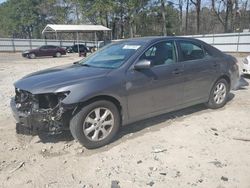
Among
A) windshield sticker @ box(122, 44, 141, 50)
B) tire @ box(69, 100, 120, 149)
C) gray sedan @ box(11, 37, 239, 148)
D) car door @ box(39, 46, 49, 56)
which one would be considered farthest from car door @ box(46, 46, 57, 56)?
tire @ box(69, 100, 120, 149)

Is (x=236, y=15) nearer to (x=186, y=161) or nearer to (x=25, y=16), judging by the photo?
(x=186, y=161)

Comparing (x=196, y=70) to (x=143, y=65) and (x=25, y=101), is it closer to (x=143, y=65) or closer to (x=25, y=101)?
(x=143, y=65)

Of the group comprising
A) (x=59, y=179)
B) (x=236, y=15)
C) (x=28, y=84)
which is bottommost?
(x=59, y=179)

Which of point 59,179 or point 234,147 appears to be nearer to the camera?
point 59,179

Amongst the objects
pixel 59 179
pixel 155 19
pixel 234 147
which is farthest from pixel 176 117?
pixel 155 19

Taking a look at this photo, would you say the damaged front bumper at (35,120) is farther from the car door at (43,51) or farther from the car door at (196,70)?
the car door at (43,51)

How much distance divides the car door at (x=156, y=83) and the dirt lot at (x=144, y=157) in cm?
44

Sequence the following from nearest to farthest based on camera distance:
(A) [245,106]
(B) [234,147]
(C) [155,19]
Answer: (B) [234,147] < (A) [245,106] < (C) [155,19]

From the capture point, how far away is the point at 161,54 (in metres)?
5.13

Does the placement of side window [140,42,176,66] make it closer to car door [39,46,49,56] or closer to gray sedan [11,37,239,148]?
gray sedan [11,37,239,148]

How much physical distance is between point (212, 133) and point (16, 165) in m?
3.13

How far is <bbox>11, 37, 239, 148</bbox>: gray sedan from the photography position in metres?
4.11

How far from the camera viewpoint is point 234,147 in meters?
4.35

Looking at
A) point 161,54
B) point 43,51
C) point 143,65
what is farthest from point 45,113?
point 43,51
